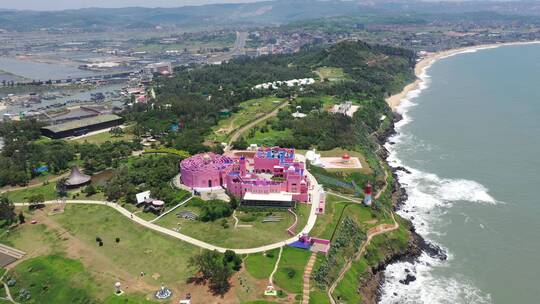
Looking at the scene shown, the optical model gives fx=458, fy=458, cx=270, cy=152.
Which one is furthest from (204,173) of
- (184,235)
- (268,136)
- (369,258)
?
(268,136)

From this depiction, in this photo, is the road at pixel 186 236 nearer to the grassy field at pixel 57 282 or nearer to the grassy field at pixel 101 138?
the grassy field at pixel 57 282

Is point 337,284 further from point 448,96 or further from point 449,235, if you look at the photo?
point 448,96

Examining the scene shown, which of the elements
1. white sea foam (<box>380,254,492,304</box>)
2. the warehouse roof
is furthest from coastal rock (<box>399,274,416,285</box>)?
the warehouse roof

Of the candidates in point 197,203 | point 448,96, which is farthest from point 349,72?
point 197,203

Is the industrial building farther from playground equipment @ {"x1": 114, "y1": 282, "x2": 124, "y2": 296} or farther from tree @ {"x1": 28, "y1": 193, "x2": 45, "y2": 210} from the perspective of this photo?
playground equipment @ {"x1": 114, "y1": 282, "x2": 124, "y2": 296}

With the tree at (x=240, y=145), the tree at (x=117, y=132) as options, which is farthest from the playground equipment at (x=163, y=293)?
the tree at (x=117, y=132)

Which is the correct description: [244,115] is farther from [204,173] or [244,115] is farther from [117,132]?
[204,173]
